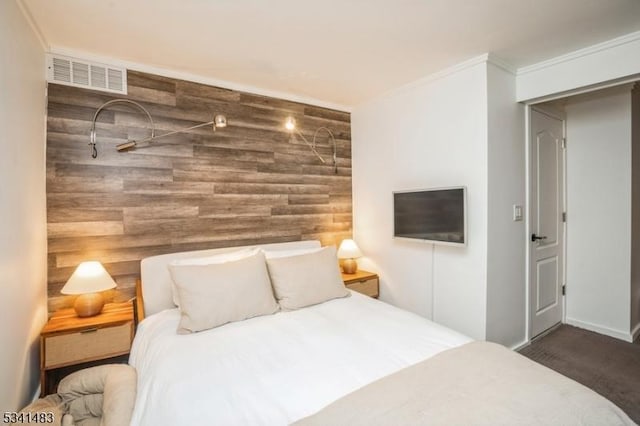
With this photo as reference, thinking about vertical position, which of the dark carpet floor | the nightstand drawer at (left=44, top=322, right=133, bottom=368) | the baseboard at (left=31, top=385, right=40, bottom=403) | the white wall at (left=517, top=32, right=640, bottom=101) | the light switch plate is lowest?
the dark carpet floor

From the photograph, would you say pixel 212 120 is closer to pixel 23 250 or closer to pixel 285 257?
pixel 285 257

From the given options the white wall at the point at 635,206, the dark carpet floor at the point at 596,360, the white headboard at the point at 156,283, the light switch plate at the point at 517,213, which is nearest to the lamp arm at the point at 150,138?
the white headboard at the point at 156,283

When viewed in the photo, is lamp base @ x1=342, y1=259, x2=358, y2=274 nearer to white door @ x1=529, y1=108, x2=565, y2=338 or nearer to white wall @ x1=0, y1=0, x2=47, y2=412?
white door @ x1=529, y1=108, x2=565, y2=338

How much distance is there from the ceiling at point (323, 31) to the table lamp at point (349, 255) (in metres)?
1.66

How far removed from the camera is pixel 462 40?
7.04ft

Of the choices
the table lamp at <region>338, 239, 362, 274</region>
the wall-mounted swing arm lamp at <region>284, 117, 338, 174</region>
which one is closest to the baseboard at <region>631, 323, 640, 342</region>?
the table lamp at <region>338, 239, 362, 274</region>

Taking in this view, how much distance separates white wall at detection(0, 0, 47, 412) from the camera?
1517 mm

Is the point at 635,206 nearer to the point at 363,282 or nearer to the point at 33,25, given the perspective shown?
the point at 363,282

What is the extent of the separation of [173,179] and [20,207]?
100cm

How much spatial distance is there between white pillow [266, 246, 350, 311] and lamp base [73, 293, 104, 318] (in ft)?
3.80

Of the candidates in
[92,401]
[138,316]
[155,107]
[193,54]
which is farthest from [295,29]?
[92,401]

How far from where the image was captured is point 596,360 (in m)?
2.60

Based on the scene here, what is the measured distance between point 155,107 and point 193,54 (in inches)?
21.6

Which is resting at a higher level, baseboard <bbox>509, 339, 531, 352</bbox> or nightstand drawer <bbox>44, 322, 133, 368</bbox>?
nightstand drawer <bbox>44, 322, 133, 368</bbox>
